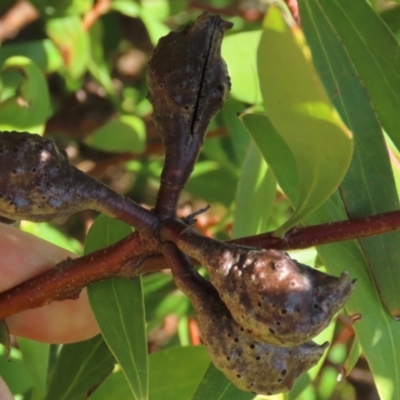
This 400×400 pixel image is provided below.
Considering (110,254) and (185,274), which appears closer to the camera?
(185,274)

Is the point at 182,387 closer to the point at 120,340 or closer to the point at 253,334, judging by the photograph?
the point at 120,340

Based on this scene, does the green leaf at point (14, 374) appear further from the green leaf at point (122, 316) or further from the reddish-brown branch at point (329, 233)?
the reddish-brown branch at point (329, 233)

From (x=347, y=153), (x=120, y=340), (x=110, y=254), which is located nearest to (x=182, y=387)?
(x=120, y=340)

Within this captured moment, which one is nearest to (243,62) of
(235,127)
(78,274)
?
(235,127)

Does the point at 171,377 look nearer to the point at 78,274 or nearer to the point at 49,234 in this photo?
the point at 78,274

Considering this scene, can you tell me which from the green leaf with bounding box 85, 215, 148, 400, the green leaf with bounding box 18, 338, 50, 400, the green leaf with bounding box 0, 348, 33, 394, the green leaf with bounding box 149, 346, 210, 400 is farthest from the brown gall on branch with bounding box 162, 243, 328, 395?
the green leaf with bounding box 0, 348, 33, 394

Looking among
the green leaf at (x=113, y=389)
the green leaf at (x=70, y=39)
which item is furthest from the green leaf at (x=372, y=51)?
the green leaf at (x=70, y=39)

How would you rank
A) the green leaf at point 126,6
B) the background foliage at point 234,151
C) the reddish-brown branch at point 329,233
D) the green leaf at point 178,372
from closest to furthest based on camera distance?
the background foliage at point 234,151, the reddish-brown branch at point 329,233, the green leaf at point 178,372, the green leaf at point 126,6
